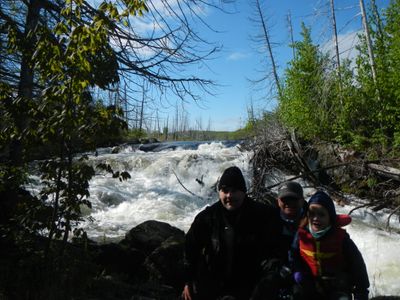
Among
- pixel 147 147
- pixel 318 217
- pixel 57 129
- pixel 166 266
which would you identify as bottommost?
pixel 166 266

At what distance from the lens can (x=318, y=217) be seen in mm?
3094

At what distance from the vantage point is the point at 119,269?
6.57 meters

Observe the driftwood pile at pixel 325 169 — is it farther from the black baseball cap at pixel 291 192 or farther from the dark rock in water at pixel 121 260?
the black baseball cap at pixel 291 192

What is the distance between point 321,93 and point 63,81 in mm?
13359

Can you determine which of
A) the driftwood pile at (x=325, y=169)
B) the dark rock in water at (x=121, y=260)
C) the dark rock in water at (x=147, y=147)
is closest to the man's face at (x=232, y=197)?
the dark rock in water at (x=121, y=260)

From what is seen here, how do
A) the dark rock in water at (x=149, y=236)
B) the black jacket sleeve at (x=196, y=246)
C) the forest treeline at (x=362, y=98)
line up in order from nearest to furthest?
the black jacket sleeve at (x=196, y=246), the dark rock in water at (x=149, y=236), the forest treeline at (x=362, y=98)

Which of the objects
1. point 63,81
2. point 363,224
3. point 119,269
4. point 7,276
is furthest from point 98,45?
point 363,224

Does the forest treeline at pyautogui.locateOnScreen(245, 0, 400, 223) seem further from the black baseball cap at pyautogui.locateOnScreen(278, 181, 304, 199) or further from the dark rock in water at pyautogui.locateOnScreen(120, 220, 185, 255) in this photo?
the black baseball cap at pyautogui.locateOnScreen(278, 181, 304, 199)

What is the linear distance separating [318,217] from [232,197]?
689 mm

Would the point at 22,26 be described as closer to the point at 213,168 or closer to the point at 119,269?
the point at 119,269

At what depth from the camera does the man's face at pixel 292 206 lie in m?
3.76

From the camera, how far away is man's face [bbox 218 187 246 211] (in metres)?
3.06

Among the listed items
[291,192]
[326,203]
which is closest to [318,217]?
[326,203]

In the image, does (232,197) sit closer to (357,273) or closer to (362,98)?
(357,273)
